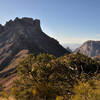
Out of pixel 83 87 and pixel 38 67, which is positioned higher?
pixel 38 67

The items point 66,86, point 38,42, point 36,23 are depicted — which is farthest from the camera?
point 36,23

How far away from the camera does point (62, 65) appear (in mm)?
12180

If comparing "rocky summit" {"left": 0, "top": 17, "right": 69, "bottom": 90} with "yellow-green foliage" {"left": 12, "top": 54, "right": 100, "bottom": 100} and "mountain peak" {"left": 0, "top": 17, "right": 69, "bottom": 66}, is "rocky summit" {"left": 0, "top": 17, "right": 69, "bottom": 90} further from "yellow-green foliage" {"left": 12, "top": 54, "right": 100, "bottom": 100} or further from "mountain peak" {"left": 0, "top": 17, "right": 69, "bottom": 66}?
"yellow-green foliage" {"left": 12, "top": 54, "right": 100, "bottom": 100}

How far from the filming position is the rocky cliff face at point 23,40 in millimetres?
95875

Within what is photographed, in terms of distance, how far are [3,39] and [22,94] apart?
12253cm

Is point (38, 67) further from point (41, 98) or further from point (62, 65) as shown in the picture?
point (41, 98)

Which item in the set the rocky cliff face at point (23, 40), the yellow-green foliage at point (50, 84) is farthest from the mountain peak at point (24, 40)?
the yellow-green foliage at point (50, 84)

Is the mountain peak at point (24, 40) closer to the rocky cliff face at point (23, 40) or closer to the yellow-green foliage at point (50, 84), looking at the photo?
the rocky cliff face at point (23, 40)

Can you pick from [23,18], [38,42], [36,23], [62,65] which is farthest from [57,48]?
[62,65]

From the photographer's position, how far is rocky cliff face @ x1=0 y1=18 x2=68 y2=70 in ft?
315

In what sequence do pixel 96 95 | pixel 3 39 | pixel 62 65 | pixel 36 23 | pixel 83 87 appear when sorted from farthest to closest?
pixel 36 23
pixel 3 39
pixel 62 65
pixel 83 87
pixel 96 95

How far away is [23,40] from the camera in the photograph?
348ft

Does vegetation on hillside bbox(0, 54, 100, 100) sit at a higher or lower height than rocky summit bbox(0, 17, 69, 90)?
lower

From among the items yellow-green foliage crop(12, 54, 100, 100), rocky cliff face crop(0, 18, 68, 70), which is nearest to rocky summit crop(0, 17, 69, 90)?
rocky cliff face crop(0, 18, 68, 70)
